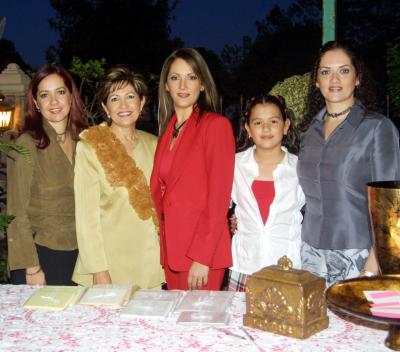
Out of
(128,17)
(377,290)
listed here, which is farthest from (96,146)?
(128,17)

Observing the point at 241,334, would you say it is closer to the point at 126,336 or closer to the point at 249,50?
the point at 126,336

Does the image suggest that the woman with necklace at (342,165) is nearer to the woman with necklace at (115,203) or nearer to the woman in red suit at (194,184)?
the woman in red suit at (194,184)

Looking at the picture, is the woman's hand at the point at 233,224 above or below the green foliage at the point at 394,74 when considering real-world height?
below

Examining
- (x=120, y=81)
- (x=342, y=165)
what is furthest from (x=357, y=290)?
(x=120, y=81)

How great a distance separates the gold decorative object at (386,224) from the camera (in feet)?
5.11

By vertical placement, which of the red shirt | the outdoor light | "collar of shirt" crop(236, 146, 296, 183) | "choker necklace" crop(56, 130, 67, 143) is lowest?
the red shirt

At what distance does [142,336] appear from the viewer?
63.7 inches

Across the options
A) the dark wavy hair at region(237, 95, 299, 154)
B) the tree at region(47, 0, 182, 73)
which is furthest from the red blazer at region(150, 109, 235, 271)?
the tree at region(47, 0, 182, 73)

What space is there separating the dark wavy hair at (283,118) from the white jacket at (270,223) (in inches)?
5.4

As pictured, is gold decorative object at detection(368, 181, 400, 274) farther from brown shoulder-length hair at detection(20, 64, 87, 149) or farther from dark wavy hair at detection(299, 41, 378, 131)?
brown shoulder-length hair at detection(20, 64, 87, 149)

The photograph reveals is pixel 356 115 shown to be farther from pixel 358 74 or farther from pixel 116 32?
pixel 116 32

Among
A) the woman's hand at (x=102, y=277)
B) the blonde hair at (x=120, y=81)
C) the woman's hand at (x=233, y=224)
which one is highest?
the blonde hair at (x=120, y=81)

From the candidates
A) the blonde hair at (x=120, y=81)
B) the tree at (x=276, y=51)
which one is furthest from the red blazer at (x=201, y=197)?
the tree at (x=276, y=51)

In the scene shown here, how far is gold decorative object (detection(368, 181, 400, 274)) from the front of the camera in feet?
5.11
